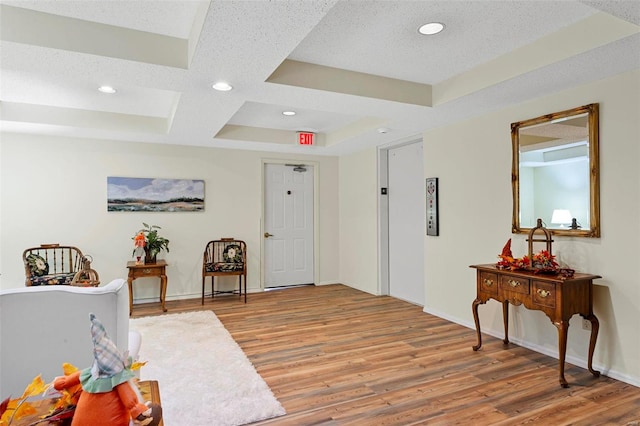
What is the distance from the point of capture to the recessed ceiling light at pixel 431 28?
246 centimetres

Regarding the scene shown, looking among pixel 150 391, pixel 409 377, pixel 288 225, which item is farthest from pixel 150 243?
pixel 150 391

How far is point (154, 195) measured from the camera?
5422 millimetres

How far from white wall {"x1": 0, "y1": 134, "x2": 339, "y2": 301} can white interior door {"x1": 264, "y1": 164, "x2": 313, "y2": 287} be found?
21 cm

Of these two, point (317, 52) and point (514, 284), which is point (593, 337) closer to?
point (514, 284)

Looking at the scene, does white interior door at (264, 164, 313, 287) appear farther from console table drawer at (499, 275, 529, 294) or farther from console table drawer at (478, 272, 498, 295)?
console table drawer at (499, 275, 529, 294)

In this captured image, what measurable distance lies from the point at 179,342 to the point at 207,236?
2.29 meters

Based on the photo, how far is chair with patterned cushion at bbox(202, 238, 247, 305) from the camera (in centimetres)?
525

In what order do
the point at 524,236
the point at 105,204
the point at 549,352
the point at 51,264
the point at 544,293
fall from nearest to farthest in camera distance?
1. the point at 544,293
2. the point at 549,352
3. the point at 524,236
4. the point at 51,264
5. the point at 105,204

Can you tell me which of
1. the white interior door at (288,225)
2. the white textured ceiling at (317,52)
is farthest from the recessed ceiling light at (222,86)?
the white interior door at (288,225)

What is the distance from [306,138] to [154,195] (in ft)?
7.57

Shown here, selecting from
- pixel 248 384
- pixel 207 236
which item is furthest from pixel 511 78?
pixel 207 236

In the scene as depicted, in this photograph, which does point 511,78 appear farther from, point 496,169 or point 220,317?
point 220,317

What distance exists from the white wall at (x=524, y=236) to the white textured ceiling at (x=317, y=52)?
0.65ft

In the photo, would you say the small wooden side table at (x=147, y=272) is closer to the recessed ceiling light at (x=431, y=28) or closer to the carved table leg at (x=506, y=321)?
the carved table leg at (x=506, y=321)
